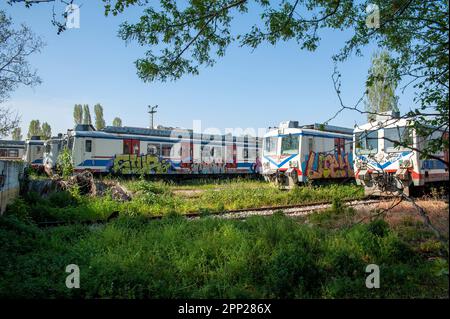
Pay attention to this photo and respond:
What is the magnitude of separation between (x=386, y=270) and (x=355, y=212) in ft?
16.6

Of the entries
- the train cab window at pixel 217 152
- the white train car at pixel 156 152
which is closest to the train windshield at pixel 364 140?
the white train car at pixel 156 152

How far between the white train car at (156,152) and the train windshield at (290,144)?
729 cm

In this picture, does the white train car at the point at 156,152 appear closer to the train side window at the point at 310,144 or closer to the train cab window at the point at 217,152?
the train cab window at the point at 217,152

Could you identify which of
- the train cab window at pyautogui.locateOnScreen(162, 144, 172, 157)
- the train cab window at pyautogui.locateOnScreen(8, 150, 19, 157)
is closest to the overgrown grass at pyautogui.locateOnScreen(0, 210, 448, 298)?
the train cab window at pyautogui.locateOnScreen(162, 144, 172, 157)

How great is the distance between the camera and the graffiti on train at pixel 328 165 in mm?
16656

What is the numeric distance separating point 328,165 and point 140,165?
33.9 feet

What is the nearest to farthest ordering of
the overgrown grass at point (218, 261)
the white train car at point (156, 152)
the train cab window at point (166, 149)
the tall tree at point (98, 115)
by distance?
the overgrown grass at point (218, 261), the white train car at point (156, 152), the train cab window at point (166, 149), the tall tree at point (98, 115)

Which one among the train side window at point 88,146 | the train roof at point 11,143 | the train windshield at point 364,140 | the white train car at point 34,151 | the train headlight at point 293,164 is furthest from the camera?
the train roof at point 11,143

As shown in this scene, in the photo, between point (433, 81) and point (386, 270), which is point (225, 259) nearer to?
point (386, 270)

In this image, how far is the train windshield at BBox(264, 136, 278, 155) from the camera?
1784cm

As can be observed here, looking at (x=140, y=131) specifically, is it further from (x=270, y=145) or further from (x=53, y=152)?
(x=270, y=145)

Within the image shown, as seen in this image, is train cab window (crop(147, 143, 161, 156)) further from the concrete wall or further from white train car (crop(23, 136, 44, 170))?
white train car (crop(23, 136, 44, 170))

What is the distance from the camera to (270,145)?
1819cm

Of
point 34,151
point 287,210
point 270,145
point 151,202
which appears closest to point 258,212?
point 287,210
